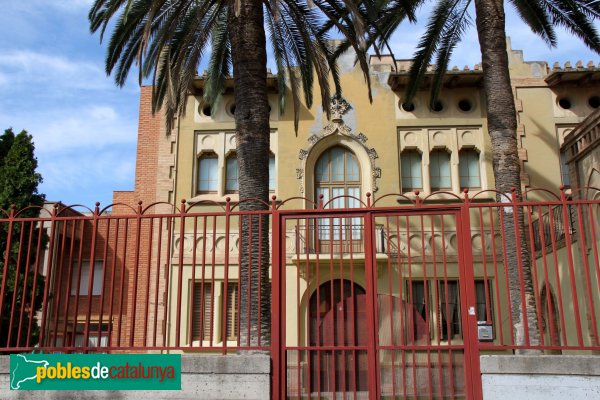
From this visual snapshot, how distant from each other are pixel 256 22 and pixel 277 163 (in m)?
8.85

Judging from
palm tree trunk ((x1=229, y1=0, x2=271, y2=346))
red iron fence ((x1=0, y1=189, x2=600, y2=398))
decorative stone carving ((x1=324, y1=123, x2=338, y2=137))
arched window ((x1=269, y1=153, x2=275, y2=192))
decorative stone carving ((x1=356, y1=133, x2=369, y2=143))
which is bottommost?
red iron fence ((x1=0, y1=189, x2=600, y2=398))

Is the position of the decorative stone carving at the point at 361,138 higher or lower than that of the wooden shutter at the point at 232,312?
higher

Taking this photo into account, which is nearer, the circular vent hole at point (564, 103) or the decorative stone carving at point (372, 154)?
the decorative stone carving at point (372, 154)

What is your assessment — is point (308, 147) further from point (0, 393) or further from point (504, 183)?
point (0, 393)

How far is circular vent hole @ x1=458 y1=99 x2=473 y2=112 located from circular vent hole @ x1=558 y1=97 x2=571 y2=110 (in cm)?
277

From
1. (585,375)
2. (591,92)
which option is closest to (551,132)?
(591,92)

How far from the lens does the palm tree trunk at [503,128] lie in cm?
1084

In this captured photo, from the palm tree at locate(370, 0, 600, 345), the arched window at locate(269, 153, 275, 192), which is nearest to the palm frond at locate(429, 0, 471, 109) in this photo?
the palm tree at locate(370, 0, 600, 345)

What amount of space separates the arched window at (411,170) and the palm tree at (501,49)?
137 inches

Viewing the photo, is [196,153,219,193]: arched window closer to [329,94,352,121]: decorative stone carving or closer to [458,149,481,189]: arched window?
[329,94,352,121]: decorative stone carving

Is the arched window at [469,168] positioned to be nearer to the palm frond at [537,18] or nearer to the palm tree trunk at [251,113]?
the palm frond at [537,18]

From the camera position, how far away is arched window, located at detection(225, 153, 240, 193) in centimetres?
1905

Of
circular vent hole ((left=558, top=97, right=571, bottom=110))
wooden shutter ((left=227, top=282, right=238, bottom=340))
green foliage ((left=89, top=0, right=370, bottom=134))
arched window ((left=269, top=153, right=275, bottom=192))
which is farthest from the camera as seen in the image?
circular vent hole ((left=558, top=97, right=571, bottom=110))

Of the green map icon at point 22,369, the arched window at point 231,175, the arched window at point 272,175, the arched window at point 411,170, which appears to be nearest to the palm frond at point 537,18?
the arched window at point 411,170
